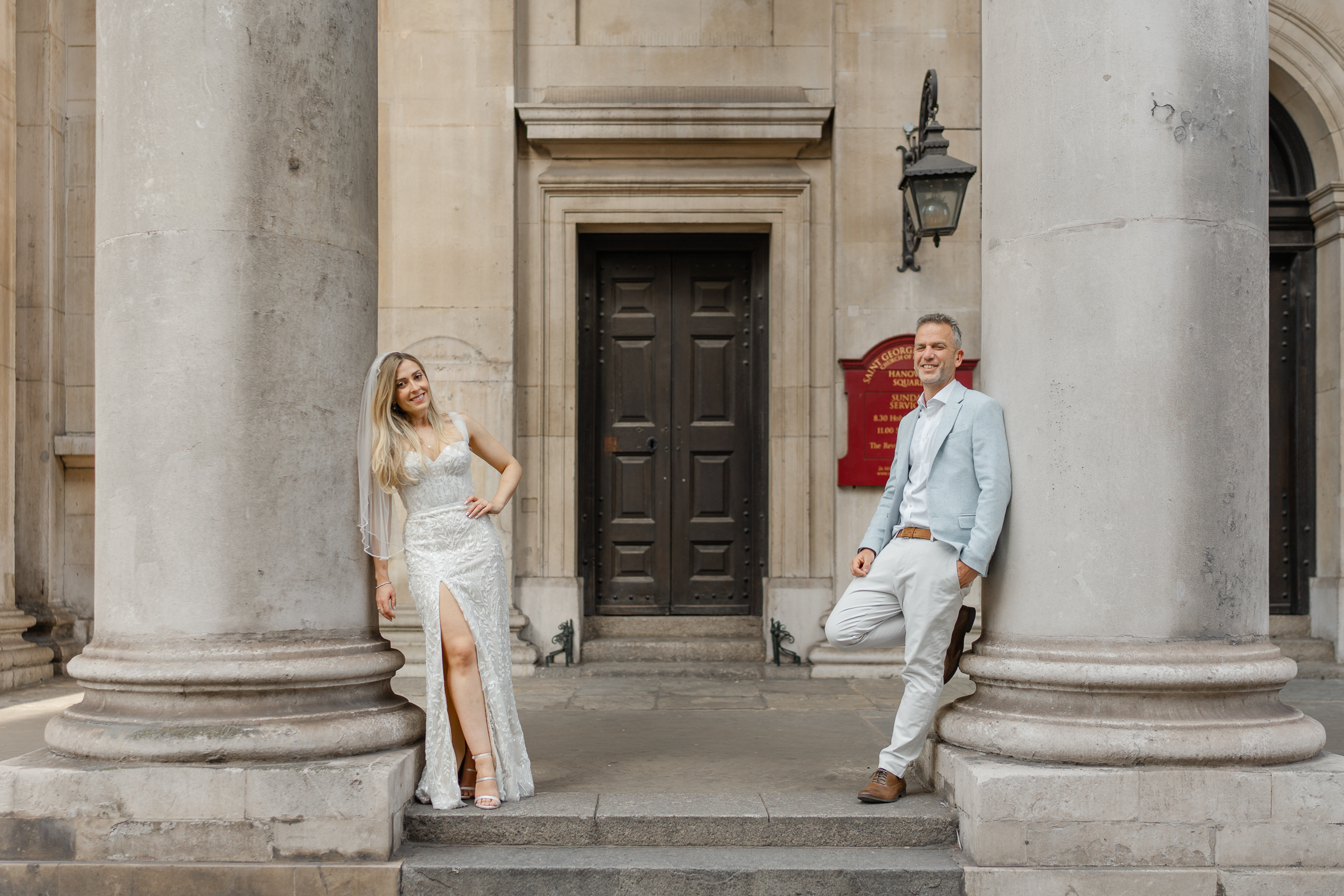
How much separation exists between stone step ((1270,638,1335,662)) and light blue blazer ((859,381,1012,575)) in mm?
5941

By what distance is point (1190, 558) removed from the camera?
4395mm

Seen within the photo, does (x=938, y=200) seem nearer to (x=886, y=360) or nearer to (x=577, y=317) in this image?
(x=886, y=360)

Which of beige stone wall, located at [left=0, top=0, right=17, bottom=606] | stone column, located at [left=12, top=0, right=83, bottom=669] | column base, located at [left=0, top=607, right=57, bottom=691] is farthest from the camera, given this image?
stone column, located at [left=12, top=0, right=83, bottom=669]

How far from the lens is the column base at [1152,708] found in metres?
4.27

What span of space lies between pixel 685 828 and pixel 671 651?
4.70 m

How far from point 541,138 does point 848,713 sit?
5.25 m

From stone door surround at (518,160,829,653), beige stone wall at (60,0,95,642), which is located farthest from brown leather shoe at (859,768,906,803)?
beige stone wall at (60,0,95,642)

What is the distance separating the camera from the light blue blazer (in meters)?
4.59

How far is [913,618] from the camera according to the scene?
466 cm

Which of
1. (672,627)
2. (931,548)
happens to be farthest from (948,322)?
(672,627)

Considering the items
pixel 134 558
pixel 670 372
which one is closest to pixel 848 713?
pixel 670 372

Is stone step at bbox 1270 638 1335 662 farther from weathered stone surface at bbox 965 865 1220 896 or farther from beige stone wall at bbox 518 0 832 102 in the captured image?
beige stone wall at bbox 518 0 832 102

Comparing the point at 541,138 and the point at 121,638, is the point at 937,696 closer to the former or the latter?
the point at 121,638

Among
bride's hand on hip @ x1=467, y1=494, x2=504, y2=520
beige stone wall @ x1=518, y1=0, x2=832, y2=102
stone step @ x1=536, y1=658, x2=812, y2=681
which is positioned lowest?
stone step @ x1=536, y1=658, x2=812, y2=681
